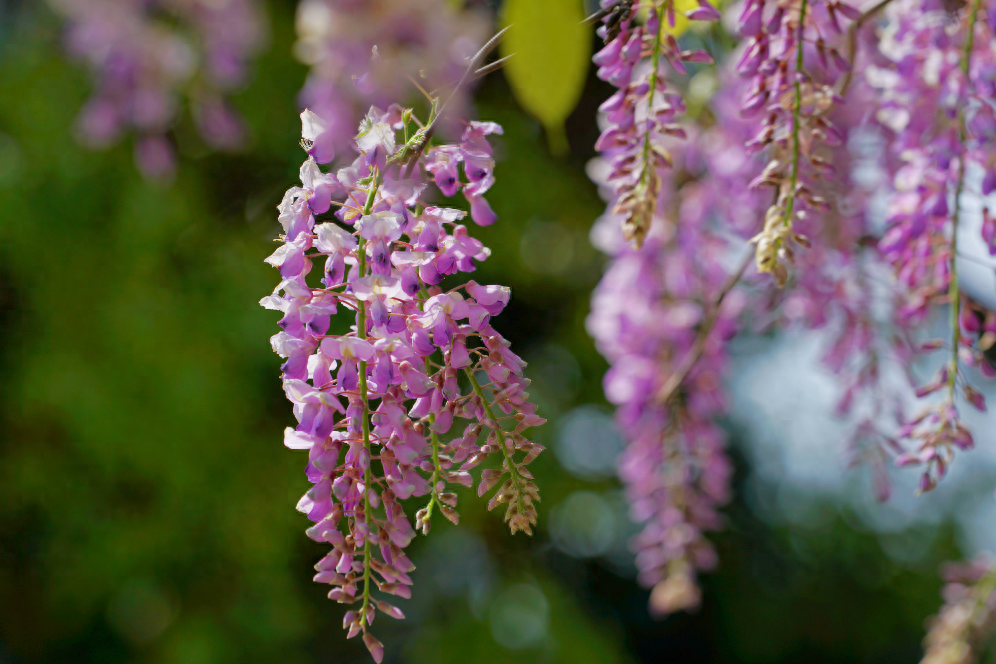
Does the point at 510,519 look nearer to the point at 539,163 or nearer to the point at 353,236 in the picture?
the point at 353,236

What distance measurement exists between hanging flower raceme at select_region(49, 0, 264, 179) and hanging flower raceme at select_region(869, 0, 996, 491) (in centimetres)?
80

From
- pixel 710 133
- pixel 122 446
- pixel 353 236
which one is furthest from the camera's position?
pixel 122 446

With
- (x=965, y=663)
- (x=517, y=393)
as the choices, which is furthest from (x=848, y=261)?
(x=517, y=393)

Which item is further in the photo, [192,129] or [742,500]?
[742,500]

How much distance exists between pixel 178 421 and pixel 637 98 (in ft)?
7.06

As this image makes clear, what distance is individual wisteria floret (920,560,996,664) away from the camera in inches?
40.0

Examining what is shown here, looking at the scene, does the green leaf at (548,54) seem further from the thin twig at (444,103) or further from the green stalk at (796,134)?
the green stalk at (796,134)

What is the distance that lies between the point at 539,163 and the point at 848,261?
2.01m

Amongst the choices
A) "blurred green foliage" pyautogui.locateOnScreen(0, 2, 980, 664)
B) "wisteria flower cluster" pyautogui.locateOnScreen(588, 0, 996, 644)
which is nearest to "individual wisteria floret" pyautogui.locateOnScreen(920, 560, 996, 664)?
"wisteria flower cluster" pyautogui.locateOnScreen(588, 0, 996, 644)

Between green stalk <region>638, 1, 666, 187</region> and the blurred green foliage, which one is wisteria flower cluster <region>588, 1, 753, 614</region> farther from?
the blurred green foliage

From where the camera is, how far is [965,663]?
1009 mm

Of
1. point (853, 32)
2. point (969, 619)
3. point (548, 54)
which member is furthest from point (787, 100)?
point (969, 619)

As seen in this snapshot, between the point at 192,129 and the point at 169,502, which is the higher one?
the point at 192,129

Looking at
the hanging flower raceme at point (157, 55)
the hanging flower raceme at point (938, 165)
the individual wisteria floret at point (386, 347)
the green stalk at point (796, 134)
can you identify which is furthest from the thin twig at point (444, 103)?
the hanging flower raceme at point (157, 55)
